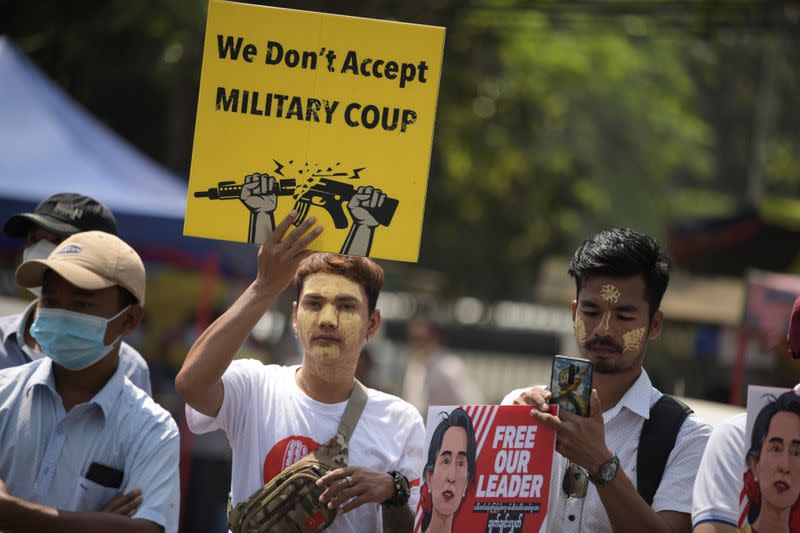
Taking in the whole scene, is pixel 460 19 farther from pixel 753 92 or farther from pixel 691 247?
pixel 753 92

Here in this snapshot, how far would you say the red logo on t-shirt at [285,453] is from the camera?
3.99 metres

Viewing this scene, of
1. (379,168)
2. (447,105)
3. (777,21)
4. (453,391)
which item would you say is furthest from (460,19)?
(379,168)

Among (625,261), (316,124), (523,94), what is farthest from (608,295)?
(523,94)

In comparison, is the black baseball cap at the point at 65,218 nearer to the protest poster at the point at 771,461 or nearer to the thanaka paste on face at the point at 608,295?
the thanaka paste on face at the point at 608,295

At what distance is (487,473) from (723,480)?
2.27 feet

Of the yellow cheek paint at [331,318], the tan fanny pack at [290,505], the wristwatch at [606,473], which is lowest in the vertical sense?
the tan fanny pack at [290,505]

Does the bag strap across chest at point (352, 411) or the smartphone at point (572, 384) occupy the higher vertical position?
the smartphone at point (572, 384)

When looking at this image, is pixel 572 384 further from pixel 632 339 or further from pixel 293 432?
pixel 293 432

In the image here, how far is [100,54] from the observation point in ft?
45.0

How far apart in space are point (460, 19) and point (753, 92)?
22.5m

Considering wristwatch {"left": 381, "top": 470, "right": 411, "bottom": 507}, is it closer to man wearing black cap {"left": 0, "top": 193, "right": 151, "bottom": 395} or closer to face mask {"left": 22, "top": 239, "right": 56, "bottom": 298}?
man wearing black cap {"left": 0, "top": 193, "right": 151, "bottom": 395}

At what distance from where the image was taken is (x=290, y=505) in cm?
383

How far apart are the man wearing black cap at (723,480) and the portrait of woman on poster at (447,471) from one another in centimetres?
68

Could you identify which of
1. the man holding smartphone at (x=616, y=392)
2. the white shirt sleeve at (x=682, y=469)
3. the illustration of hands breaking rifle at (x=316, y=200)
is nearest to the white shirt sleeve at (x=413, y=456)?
the man holding smartphone at (x=616, y=392)
